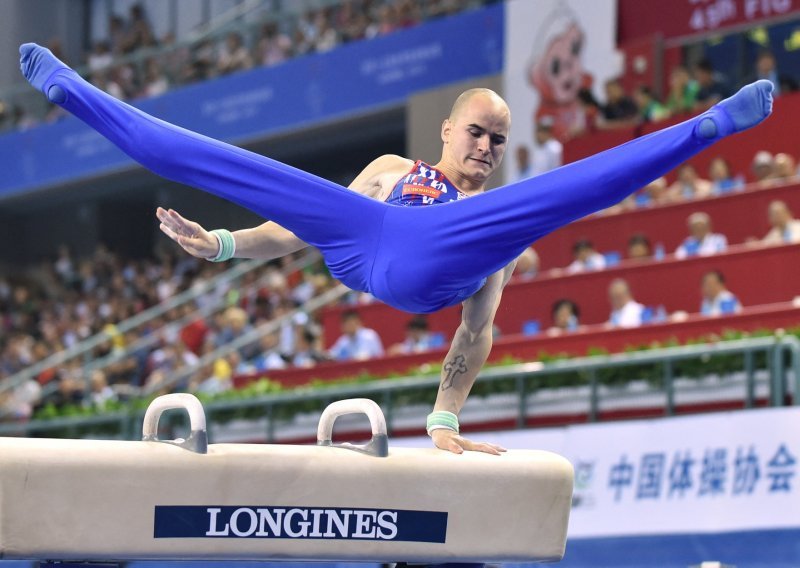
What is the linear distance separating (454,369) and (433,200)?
1.72ft

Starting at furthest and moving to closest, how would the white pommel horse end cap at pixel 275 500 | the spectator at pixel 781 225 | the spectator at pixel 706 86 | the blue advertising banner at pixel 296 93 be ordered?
the blue advertising banner at pixel 296 93 < the spectator at pixel 706 86 < the spectator at pixel 781 225 < the white pommel horse end cap at pixel 275 500

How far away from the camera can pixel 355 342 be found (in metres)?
10.6

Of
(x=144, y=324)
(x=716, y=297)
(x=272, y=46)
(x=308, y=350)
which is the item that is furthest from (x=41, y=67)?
(x=272, y=46)

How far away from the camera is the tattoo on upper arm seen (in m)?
4.18

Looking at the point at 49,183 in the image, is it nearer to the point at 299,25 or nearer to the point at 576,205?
the point at 299,25

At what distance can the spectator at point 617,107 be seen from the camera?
11.6 metres

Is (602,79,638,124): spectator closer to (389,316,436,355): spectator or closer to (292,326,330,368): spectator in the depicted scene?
(389,316,436,355): spectator

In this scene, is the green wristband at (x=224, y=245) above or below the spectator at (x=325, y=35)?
below

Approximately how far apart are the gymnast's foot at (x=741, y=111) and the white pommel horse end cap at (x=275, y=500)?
40.6 inches

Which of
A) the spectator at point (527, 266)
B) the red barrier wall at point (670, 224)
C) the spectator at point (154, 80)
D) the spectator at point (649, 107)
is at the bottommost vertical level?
the spectator at point (527, 266)

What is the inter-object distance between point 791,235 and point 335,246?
5.67 metres

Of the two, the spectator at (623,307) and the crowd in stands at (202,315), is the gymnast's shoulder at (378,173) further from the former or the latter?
the spectator at (623,307)

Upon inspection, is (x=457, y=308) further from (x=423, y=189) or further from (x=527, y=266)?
(x=423, y=189)

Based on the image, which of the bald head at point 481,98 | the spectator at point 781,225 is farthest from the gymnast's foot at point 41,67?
the spectator at point 781,225
